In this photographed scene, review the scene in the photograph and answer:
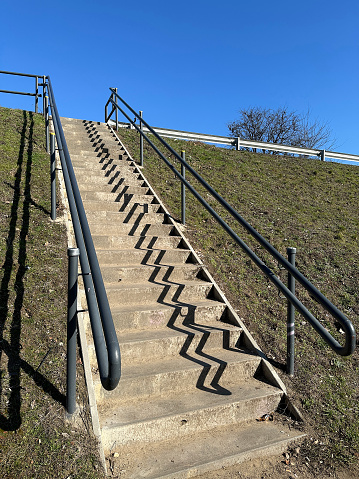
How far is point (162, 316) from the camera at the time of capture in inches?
145

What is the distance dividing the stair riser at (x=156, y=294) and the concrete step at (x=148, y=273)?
171 mm

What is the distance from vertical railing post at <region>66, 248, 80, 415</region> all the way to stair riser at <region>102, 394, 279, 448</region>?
0.32m

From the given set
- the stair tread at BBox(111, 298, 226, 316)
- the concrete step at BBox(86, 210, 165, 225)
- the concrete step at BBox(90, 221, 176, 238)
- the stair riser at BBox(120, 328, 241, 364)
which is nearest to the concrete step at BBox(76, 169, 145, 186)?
the concrete step at BBox(86, 210, 165, 225)

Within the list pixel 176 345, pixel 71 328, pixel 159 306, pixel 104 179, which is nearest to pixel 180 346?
pixel 176 345

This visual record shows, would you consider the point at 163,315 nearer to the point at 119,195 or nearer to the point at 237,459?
the point at 237,459

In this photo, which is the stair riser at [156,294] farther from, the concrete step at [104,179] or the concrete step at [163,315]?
the concrete step at [104,179]

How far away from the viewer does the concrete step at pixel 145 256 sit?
436 centimetres

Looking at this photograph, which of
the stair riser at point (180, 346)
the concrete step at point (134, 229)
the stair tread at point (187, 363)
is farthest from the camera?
the concrete step at point (134, 229)

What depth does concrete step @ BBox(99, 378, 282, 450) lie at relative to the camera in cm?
263

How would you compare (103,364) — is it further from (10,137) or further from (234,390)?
(10,137)

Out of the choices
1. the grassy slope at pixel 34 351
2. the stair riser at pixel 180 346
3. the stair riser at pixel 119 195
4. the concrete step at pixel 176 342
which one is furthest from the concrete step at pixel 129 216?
the stair riser at pixel 180 346

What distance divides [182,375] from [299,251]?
3.15 metres

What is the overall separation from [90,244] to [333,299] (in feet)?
10.9

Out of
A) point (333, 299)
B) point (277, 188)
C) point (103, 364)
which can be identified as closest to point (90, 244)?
point (103, 364)
